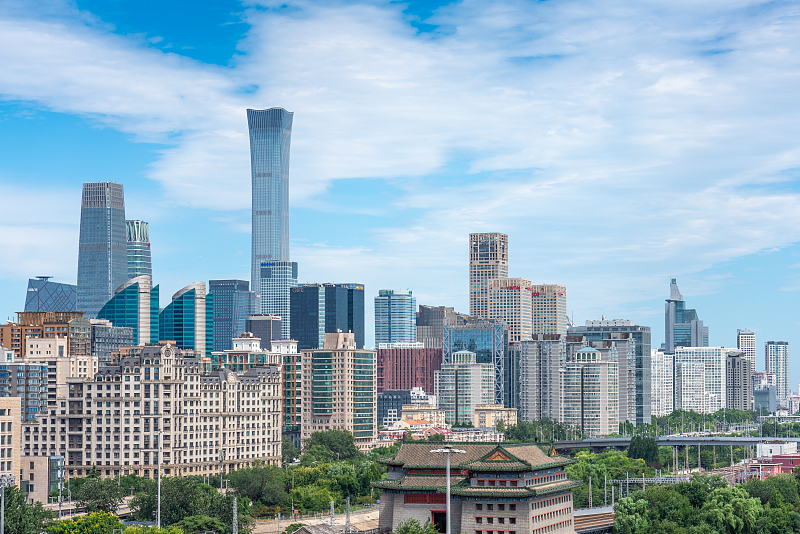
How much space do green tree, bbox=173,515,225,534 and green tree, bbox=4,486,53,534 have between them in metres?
20.2

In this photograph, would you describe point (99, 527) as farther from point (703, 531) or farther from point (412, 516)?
point (703, 531)

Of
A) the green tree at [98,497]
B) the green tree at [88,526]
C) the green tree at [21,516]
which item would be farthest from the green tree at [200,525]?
the green tree at [98,497]

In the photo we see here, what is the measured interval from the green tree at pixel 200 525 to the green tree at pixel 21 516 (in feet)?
66.2

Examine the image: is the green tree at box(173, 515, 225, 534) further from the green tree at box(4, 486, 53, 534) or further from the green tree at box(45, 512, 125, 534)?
the green tree at box(4, 486, 53, 534)

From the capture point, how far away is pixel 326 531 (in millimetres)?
145875

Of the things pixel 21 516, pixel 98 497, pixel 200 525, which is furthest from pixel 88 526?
pixel 98 497

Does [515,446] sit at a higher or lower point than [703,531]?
higher

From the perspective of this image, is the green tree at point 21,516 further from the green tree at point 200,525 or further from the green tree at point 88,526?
the green tree at point 200,525

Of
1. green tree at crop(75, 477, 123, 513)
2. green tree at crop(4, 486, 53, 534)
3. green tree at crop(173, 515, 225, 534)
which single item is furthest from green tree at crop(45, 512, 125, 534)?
green tree at crop(75, 477, 123, 513)

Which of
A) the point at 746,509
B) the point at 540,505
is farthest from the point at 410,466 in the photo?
the point at 746,509

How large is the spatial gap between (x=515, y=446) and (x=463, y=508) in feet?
39.7

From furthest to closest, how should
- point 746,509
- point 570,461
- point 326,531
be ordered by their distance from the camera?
point 746,509, point 570,461, point 326,531

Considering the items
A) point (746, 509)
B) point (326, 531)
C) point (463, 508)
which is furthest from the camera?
point (746, 509)

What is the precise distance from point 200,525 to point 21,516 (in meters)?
30.1
